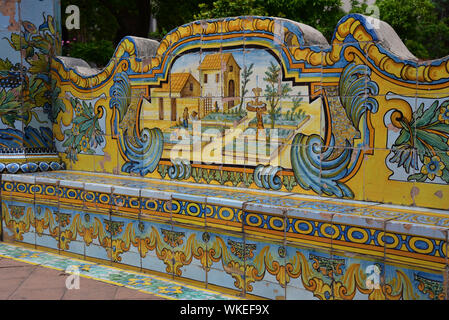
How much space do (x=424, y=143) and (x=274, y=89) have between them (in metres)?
1.29

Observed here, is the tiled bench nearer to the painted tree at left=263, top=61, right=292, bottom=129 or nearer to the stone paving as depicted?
the stone paving

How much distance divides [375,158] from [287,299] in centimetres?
115

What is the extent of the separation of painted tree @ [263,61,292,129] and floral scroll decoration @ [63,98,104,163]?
2.07 m

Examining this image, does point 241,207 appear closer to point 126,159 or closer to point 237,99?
point 237,99

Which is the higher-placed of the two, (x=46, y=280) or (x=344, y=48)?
(x=344, y=48)

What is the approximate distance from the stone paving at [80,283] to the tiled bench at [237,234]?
0.42 feet

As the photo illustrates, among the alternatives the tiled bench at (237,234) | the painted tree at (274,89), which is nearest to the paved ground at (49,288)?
the tiled bench at (237,234)

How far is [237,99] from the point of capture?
4809 millimetres

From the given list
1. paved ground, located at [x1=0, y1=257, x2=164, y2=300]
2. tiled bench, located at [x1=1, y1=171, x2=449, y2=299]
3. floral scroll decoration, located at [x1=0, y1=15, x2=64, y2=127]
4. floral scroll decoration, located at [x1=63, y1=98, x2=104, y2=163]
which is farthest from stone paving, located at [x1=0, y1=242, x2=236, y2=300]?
floral scroll decoration, located at [x1=0, y1=15, x2=64, y2=127]

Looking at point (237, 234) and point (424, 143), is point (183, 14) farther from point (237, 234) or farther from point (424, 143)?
point (424, 143)

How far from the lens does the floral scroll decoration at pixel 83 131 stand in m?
5.97

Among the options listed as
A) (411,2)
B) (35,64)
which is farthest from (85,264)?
(411,2)

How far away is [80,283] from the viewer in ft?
14.8

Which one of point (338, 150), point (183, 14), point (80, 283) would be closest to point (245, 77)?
point (338, 150)
